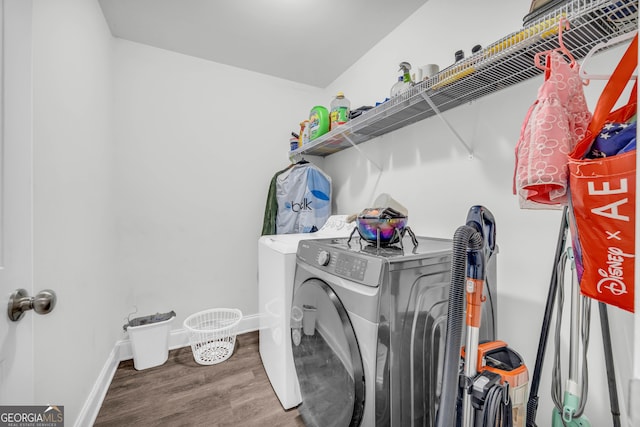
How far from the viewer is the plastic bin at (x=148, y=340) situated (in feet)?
6.15

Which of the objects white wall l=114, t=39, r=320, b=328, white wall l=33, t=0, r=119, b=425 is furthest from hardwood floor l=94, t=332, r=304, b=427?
white wall l=114, t=39, r=320, b=328

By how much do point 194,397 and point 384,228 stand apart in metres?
1.62

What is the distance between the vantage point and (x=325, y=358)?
1082mm

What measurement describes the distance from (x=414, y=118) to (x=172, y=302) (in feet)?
8.03

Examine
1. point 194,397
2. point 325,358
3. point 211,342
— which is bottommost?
point 194,397

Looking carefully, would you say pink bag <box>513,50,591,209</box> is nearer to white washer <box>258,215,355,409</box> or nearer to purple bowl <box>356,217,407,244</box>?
purple bowl <box>356,217,407,244</box>

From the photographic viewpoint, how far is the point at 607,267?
1.76ft

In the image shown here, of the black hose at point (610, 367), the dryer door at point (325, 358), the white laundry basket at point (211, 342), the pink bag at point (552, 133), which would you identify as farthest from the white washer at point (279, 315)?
the black hose at point (610, 367)

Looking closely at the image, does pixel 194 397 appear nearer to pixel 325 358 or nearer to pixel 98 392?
pixel 98 392

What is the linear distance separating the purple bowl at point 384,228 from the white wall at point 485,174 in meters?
0.47

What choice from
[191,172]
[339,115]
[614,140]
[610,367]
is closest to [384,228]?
[614,140]

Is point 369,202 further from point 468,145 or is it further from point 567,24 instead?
point 567,24

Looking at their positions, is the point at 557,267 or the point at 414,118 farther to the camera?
the point at 414,118

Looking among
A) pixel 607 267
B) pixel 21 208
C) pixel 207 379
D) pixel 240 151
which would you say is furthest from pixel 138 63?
pixel 607 267
